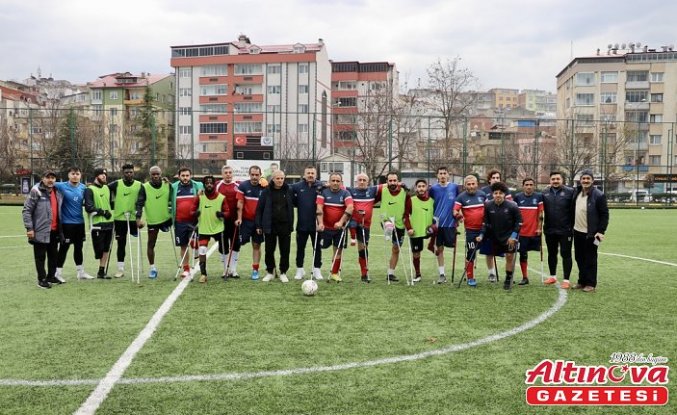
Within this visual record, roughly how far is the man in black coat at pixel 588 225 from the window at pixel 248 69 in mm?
71295

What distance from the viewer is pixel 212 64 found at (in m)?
79.2

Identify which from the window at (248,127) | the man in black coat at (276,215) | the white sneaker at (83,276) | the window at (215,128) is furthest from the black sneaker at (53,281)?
the window at (215,128)

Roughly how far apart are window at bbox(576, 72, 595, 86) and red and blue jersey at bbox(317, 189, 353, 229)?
78.9 meters

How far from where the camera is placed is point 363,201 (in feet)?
34.4

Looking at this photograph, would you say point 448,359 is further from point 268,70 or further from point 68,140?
point 268,70

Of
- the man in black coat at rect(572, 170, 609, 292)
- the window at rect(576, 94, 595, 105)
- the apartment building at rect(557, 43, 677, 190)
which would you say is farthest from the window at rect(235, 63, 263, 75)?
the man in black coat at rect(572, 170, 609, 292)

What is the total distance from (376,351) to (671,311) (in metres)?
4.62

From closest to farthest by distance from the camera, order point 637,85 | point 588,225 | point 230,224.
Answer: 1. point 588,225
2. point 230,224
3. point 637,85

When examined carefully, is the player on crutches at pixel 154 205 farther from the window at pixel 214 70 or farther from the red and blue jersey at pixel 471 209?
the window at pixel 214 70

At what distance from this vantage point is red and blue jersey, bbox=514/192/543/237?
10.5 m

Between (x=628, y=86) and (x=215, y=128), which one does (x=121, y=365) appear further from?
(x=628, y=86)

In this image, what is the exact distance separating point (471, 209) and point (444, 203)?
0.51 meters

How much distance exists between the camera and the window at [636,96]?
78.9 metres

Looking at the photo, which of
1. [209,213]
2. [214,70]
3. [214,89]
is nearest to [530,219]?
→ [209,213]
